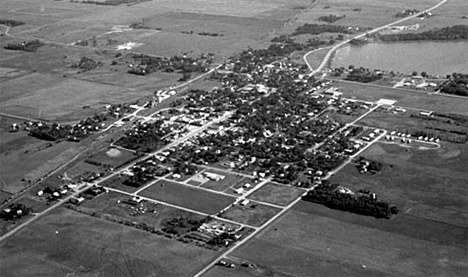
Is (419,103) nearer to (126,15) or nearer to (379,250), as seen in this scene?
(379,250)

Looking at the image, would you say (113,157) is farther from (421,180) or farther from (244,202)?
(421,180)

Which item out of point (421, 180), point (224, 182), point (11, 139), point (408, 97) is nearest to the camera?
point (421, 180)

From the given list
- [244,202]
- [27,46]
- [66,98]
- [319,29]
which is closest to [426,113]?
[244,202]

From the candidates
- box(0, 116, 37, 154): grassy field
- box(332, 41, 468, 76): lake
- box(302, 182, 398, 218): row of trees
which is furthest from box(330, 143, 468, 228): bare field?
box(0, 116, 37, 154): grassy field

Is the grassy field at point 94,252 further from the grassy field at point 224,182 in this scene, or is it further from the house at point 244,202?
the grassy field at point 224,182

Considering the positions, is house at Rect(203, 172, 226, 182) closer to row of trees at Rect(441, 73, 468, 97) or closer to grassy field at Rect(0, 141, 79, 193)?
grassy field at Rect(0, 141, 79, 193)

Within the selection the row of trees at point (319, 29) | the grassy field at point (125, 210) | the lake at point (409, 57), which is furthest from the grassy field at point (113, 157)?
the row of trees at point (319, 29)
